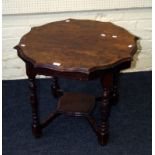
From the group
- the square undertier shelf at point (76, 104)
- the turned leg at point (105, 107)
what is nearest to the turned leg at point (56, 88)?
the square undertier shelf at point (76, 104)

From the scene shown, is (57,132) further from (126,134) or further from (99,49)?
(99,49)

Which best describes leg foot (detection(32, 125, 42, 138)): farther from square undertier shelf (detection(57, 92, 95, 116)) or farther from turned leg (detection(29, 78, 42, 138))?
square undertier shelf (detection(57, 92, 95, 116))

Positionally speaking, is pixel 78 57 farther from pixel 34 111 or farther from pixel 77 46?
pixel 34 111

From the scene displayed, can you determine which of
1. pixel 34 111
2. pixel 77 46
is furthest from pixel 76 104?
pixel 77 46

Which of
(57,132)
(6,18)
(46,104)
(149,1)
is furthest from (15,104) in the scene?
(149,1)

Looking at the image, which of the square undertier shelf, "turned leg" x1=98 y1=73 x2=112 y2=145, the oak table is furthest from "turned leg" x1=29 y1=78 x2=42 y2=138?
"turned leg" x1=98 y1=73 x2=112 y2=145

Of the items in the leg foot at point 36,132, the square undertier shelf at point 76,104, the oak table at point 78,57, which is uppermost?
the oak table at point 78,57

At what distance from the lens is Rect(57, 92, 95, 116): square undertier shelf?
1.93 meters

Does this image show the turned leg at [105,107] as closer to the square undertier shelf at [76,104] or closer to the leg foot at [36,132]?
the square undertier shelf at [76,104]

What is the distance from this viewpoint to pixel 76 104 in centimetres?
199

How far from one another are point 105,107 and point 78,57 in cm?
30

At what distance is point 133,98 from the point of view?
225 cm

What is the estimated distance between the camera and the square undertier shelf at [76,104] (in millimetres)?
1927

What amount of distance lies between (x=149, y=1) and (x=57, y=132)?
1051mm
